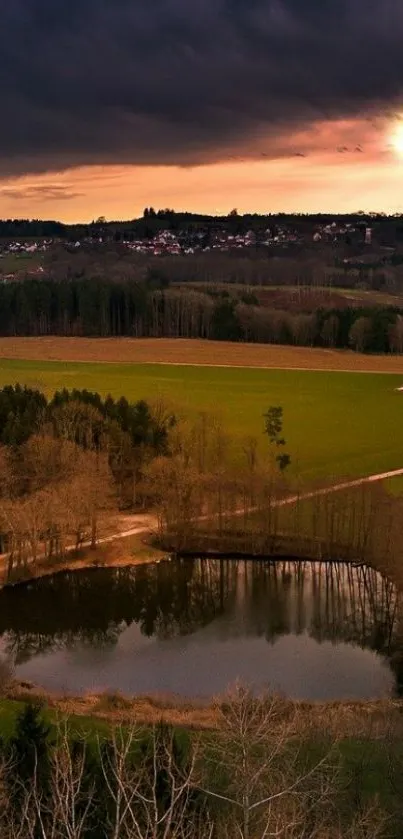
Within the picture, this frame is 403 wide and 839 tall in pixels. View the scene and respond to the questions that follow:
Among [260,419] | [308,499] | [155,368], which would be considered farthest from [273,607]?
[155,368]

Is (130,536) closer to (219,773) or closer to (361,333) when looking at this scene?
(219,773)

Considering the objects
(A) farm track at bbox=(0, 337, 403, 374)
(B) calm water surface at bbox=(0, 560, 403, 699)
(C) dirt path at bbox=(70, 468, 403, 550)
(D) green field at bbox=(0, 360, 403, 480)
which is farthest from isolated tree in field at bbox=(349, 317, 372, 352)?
(B) calm water surface at bbox=(0, 560, 403, 699)

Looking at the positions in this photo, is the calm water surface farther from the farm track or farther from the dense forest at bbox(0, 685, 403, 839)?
the farm track

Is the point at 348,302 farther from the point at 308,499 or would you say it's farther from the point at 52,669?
the point at 52,669

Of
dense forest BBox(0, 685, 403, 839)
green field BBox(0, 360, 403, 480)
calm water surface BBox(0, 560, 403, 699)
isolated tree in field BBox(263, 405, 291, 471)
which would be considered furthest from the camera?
green field BBox(0, 360, 403, 480)

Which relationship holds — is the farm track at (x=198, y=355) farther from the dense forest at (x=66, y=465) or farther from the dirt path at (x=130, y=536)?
the dirt path at (x=130, y=536)
